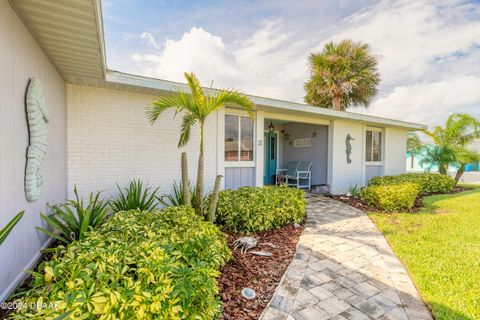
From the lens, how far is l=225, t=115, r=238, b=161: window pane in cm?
621

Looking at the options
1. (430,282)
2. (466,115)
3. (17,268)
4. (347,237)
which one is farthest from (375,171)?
(17,268)

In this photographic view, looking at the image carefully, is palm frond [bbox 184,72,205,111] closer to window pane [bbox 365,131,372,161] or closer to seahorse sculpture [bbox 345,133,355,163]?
seahorse sculpture [bbox 345,133,355,163]

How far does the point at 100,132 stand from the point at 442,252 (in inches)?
243

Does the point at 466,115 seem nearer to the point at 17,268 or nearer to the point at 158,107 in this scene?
the point at 158,107

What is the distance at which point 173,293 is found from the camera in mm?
1538

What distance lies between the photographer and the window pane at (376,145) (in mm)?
9672

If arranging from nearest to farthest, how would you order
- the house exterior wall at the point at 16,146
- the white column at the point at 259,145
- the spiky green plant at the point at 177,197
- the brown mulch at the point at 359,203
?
the house exterior wall at the point at 16,146 → the spiky green plant at the point at 177,197 → the brown mulch at the point at 359,203 → the white column at the point at 259,145

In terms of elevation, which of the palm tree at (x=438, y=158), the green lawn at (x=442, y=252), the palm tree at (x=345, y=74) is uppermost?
the palm tree at (x=345, y=74)

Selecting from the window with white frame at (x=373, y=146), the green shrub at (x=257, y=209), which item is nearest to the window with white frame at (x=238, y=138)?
the green shrub at (x=257, y=209)

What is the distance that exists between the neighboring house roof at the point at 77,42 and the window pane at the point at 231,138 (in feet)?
4.43

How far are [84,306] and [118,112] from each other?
4.18 m

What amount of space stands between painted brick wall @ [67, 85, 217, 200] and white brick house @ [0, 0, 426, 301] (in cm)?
2

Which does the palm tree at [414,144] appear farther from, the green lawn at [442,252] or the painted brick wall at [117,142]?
the painted brick wall at [117,142]

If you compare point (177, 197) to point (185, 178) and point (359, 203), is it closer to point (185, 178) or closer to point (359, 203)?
point (185, 178)
